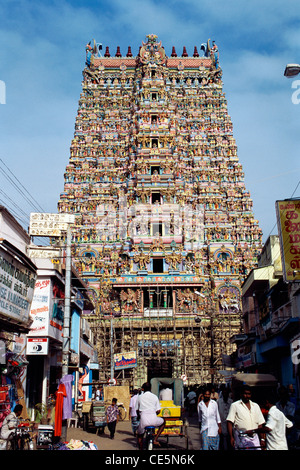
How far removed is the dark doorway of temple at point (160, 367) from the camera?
40.9m

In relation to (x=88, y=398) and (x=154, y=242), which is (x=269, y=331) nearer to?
(x=88, y=398)

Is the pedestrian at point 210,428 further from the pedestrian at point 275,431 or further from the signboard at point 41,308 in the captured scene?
the signboard at point 41,308

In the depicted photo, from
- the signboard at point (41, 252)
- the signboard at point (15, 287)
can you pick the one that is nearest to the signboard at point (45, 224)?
the signboard at point (41, 252)

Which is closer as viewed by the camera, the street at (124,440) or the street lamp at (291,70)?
the street lamp at (291,70)

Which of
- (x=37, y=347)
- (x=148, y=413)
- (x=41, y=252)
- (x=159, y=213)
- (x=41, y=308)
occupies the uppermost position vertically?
(x=159, y=213)

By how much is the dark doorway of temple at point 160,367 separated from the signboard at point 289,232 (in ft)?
83.7

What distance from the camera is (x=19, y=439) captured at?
35.2 ft

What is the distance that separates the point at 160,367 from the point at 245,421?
34.4m

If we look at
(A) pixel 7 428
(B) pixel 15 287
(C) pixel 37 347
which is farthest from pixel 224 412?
(C) pixel 37 347

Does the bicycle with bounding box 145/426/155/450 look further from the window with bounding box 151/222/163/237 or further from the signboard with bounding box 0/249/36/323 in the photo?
the window with bounding box 151/222/163/237

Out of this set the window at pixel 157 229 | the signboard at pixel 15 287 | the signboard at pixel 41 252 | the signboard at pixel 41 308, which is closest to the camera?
the signboard at pixel 15 287

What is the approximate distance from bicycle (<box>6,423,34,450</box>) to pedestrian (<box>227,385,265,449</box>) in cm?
493

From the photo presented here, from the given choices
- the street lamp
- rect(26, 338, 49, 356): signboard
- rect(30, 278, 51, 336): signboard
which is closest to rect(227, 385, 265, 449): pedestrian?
the street lamp

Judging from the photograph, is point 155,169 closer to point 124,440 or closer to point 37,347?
point 37,347
